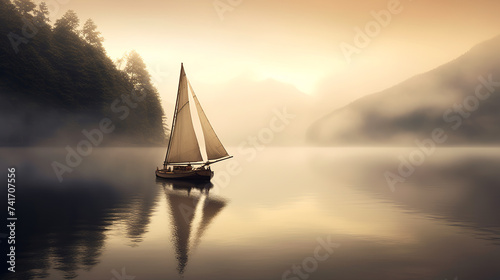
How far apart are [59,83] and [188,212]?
124415mm

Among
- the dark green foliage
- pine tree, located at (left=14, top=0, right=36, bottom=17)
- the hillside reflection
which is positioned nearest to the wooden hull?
the hillside reflection

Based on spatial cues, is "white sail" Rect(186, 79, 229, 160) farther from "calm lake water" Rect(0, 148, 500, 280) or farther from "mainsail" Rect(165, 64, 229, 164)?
"calm lake water" Rect(0, 148, 500, 280)

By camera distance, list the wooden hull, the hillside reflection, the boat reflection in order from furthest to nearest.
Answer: the wooden hull → the boat reflection → the hillside reflection

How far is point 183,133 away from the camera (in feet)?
181

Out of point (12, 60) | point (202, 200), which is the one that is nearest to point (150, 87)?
point (12, 60)

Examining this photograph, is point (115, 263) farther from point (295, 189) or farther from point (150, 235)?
point (295, 189)

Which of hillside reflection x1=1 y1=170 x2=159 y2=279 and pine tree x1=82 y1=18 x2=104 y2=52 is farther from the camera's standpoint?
pine tree x1=82 y1=18 x2=104 y2=52

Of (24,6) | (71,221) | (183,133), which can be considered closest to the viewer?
(71,221)

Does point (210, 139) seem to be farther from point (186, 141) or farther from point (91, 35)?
point (91, 35)

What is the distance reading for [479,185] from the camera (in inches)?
2320

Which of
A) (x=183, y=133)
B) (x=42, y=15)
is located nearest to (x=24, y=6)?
(x=42, y=15)

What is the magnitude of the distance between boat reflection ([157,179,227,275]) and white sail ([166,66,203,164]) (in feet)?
14.6

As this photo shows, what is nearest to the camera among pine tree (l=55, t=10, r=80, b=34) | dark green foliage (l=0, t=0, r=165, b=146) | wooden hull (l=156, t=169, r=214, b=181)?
wooden hull (l=156, t=169, r=214, b=181)

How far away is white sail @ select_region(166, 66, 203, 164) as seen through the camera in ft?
179
